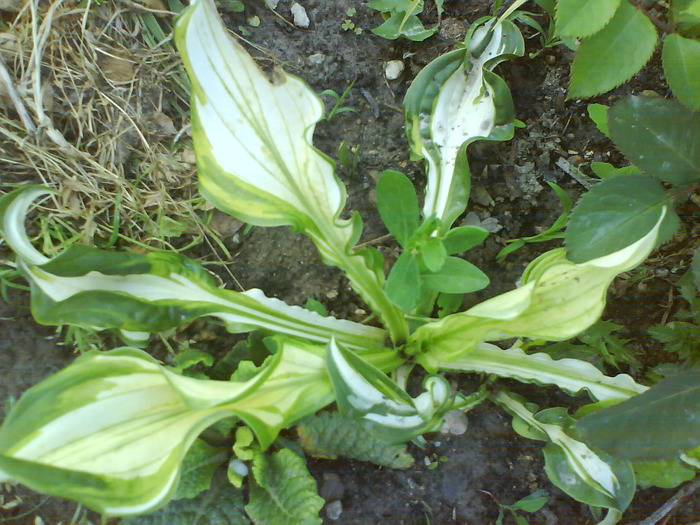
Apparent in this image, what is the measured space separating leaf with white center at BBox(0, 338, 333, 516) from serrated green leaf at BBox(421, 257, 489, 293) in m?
0.20

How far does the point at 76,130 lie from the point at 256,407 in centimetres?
55

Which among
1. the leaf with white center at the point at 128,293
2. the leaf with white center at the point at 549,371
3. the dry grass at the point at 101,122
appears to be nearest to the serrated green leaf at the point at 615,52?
the leaf with white center at the point at 549,371

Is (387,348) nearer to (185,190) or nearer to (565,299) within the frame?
(565,299)

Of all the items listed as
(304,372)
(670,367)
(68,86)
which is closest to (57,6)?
(68,86)

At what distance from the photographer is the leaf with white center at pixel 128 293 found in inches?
24.3

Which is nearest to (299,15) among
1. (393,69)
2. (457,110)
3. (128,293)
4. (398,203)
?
(393,69)

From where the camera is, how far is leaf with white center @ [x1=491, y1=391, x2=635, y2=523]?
0.72 m

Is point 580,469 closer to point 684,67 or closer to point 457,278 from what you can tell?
point 457,278

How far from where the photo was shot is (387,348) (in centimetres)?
85

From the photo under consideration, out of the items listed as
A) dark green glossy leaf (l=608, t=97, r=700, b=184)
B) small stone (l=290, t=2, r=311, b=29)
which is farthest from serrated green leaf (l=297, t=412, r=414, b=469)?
small stone (l=290, t=2, r=311, b=29)

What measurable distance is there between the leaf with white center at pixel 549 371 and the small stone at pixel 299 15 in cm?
59

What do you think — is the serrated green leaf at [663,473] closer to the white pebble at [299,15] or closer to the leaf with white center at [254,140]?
the leaf with white center at [254,140]

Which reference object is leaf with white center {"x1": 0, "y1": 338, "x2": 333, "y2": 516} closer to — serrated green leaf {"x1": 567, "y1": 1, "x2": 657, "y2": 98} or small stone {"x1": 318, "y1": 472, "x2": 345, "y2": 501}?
small stone {"x1": 318, "y1": 472, "x2": 345, "y2": 501}

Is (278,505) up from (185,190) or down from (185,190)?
down
